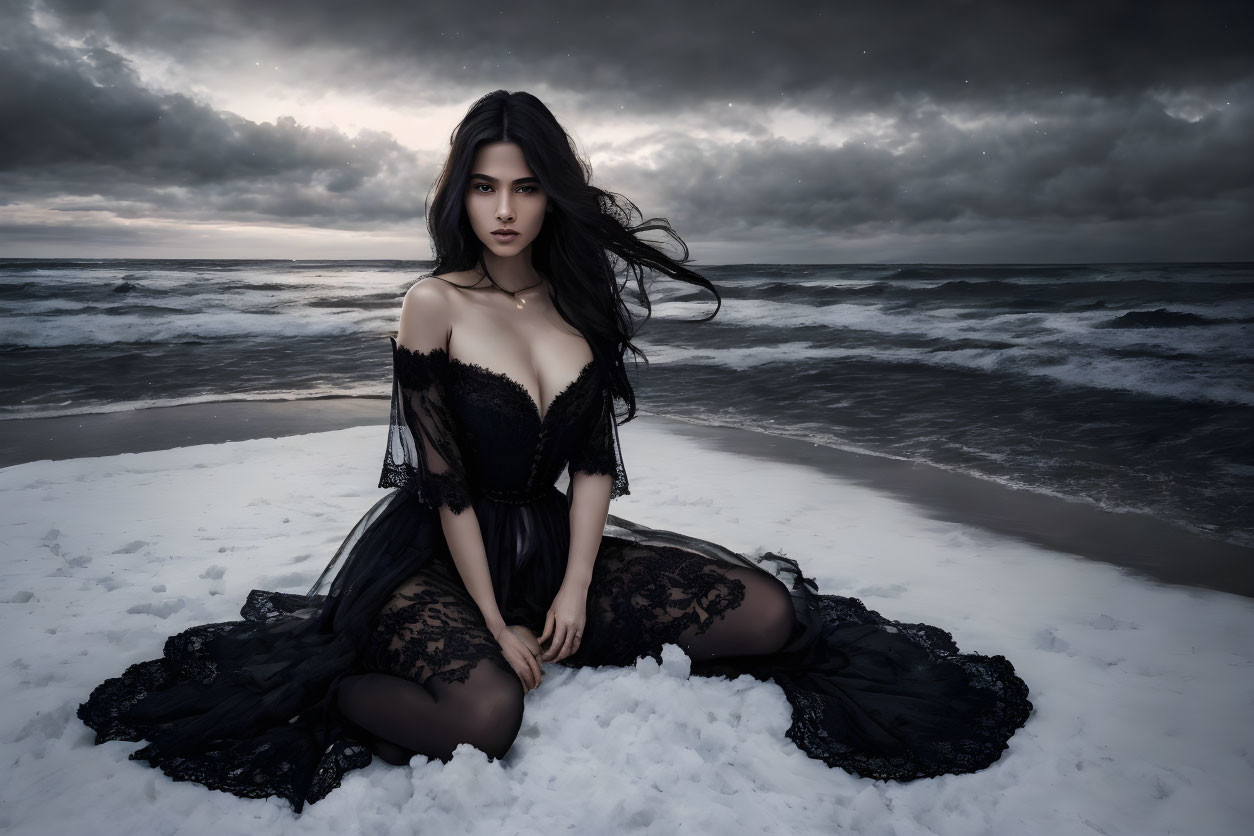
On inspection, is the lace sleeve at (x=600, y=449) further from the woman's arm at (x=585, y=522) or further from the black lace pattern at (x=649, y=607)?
the black lace pattern at (x=649, y=607)

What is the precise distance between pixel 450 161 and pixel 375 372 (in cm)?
895

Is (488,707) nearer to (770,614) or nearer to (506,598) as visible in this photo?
(506,598)

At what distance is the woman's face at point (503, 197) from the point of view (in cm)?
239

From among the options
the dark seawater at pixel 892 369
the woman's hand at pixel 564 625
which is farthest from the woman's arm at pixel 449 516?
the dark seawater at pixel 892 369

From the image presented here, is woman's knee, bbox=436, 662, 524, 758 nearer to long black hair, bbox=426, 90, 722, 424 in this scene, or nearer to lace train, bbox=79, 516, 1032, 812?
lace train, bbox=79, 516, 1032, 812

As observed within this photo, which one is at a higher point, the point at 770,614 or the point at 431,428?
the point at 431,428

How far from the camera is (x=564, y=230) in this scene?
2.70 m

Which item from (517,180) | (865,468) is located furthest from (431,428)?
(865,468)

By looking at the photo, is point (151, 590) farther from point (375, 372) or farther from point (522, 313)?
point (375, 372)

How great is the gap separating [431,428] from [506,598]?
2.01ft

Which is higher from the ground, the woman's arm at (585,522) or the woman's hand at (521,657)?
the woman's arm at (585,522)

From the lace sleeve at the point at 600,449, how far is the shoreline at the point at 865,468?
2.53m

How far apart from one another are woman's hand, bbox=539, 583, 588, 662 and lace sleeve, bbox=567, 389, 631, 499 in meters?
0.41

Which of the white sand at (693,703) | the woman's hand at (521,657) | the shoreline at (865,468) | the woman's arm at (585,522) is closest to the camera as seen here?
the white sand at (693,703)
